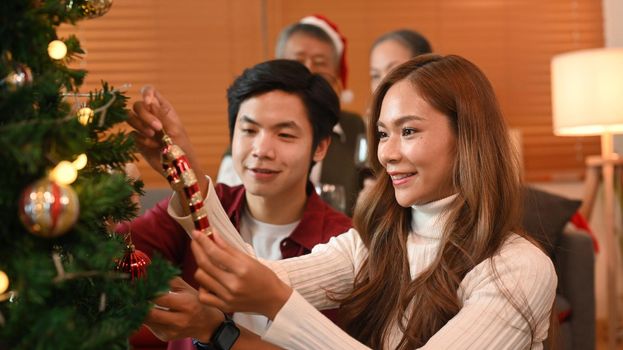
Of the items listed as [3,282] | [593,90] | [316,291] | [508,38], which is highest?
[508,38]

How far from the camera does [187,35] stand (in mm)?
3770

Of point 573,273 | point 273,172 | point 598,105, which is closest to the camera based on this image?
point 273,172

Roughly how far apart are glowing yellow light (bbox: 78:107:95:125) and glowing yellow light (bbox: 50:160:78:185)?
0.08 m

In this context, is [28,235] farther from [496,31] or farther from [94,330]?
[496,31]

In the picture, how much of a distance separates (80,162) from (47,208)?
0.12m

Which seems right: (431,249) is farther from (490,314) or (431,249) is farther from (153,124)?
(153,124)

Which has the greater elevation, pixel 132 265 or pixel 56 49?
pixel 56 49

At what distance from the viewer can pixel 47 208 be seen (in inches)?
27.4

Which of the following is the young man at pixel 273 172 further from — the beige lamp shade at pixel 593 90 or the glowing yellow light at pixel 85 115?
the beige lamp shade at pixel 593 90

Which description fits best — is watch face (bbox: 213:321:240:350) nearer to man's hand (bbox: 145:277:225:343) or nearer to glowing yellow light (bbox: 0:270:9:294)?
man's hand (bbox: 145:277:225:343)

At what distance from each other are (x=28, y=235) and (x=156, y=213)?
34.1 inches

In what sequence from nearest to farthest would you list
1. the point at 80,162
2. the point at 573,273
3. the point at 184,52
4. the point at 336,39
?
the point at 80,162
the point at 573,273
the point at 336,39
the point at 184,52

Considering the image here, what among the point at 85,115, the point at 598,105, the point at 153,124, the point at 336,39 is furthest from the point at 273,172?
the point at 598,105

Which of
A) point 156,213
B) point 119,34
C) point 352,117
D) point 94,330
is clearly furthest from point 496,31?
point 94,330
